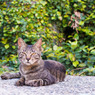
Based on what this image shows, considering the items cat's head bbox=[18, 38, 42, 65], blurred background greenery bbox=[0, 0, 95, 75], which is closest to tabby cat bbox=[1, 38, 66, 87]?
cat's head bbox=[18, 38, 42, 65]

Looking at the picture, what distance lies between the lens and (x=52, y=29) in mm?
5734

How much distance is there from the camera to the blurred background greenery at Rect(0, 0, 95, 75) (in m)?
5.11

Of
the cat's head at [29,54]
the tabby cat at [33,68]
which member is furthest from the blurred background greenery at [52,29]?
the cat's head at [29,54]

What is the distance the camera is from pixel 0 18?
5.41m

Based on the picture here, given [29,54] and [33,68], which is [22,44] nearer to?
[29,54]

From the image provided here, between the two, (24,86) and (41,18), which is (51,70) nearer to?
(24,86)

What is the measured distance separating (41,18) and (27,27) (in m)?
0.48

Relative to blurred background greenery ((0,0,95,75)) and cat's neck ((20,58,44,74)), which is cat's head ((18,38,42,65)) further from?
blurred background greenery ((0,0,95,75))

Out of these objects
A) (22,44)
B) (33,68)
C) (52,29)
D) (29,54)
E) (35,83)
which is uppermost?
(52,29)

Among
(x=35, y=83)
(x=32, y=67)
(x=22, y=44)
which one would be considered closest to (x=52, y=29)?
(x=22, y=44)

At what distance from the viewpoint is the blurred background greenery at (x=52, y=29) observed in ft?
16.8

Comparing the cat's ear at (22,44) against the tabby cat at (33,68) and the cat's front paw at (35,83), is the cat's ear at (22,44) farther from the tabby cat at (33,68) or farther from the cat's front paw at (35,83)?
the cat's front paw at (35,83)

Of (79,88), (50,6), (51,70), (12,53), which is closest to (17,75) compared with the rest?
(51,70)

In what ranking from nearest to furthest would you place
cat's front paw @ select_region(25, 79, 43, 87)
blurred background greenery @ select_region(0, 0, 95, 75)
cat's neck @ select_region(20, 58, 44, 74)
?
cat's front paw @ select_region(25, 79, 43, 87) → cat's neck @ select_region(20, 58, 44, 74) → blurred background greenery @ select_region(0, 0, 95, 75)
